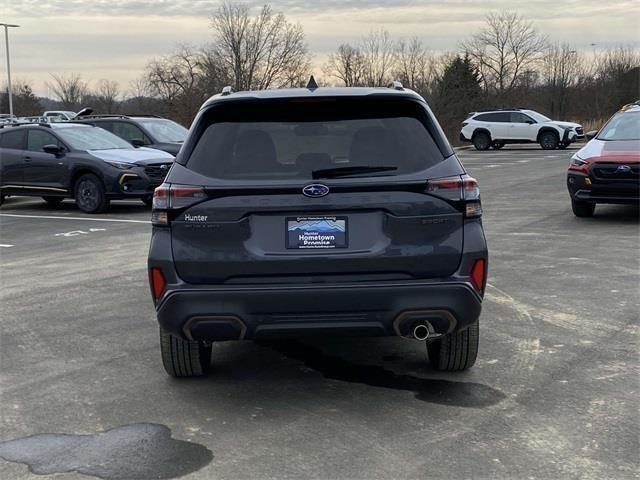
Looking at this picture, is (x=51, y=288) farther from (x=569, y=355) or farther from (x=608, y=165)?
(x=608, y=165)

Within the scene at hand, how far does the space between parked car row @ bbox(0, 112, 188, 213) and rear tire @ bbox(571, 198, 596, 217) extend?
23.2ft

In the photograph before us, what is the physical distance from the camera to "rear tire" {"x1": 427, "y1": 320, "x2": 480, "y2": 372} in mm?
4574

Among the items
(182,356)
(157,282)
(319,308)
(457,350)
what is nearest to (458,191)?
(319,308)

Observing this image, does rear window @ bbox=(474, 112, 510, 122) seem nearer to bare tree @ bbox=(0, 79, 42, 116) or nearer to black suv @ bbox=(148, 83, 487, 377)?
black suv @ bbox=(148, 83, 487, 377)

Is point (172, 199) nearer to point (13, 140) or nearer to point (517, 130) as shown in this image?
point (13, 140)

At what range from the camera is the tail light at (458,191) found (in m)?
4.02

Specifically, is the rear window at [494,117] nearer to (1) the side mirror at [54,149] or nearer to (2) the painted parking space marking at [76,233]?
(1) the side mirror at [54,149]

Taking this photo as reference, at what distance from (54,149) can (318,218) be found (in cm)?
1120

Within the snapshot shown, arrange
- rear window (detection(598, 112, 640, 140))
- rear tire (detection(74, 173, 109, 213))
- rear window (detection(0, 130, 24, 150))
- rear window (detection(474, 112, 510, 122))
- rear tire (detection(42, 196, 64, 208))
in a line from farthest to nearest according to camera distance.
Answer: rear window (detection(474, 112, 510, 122)) < rear tire (detection(42, 196, 64, 208)) < rear window (detection(0, 130, 24, 150)) < rear tire (detection(74, 173, 109, 213)) < rear window (detection(598, 112, 640, 140))

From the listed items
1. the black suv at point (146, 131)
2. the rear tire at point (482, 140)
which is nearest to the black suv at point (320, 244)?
the black suv at point (146, 131)

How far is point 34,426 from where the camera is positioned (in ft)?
13.3

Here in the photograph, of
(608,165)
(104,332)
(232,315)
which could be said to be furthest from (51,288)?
(608,165)

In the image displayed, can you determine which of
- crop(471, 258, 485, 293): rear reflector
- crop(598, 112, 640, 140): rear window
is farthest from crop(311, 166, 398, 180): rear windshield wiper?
crop(598, 112, 640, 140): rear window

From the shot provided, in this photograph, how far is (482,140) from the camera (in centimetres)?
3347
